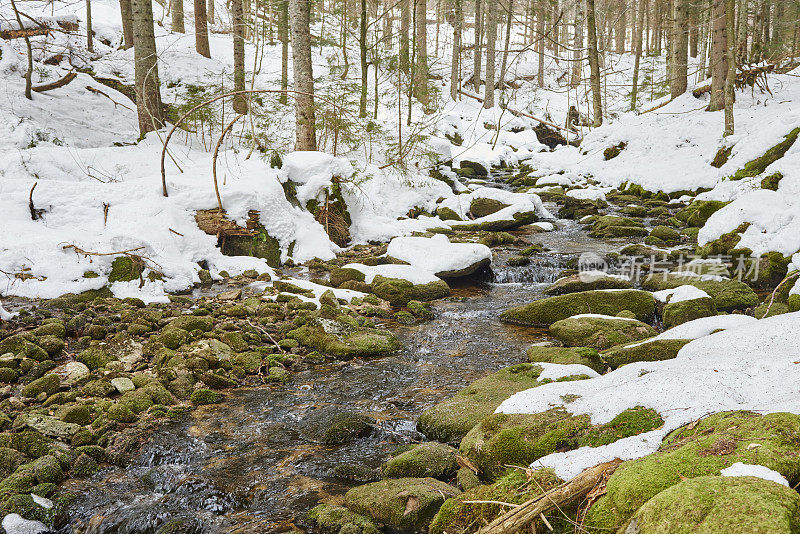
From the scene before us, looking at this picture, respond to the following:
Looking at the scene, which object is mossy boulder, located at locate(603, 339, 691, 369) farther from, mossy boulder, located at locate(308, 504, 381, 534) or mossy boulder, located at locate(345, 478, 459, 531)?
mossy boulder, located at locate(308, 504, 381, 534)

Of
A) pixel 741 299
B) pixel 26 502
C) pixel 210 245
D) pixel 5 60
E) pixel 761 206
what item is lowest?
pixel 26 502

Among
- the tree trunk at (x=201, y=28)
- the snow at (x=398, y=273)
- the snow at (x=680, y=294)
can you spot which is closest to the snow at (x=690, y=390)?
the snow at (x=680, y=294)

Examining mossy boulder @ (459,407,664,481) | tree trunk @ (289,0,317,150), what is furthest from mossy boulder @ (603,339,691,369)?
tree trunk @ (289,0,317,150)

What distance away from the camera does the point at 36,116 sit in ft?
37.1

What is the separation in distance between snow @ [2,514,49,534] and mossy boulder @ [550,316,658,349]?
18.0ft

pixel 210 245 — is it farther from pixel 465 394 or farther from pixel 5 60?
pixel 5 60

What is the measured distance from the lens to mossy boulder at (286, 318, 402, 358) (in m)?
Answer: 6.06

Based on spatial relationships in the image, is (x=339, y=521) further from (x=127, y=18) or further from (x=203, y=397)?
(x=127, y=18)

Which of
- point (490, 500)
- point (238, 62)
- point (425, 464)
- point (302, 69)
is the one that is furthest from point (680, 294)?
point (238, 62)

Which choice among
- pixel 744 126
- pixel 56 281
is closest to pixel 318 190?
pixel 56 281

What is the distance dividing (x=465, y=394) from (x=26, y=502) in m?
3.31

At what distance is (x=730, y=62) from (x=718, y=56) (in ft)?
11.0

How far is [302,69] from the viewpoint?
11148 mm

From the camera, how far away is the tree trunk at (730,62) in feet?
37.6
